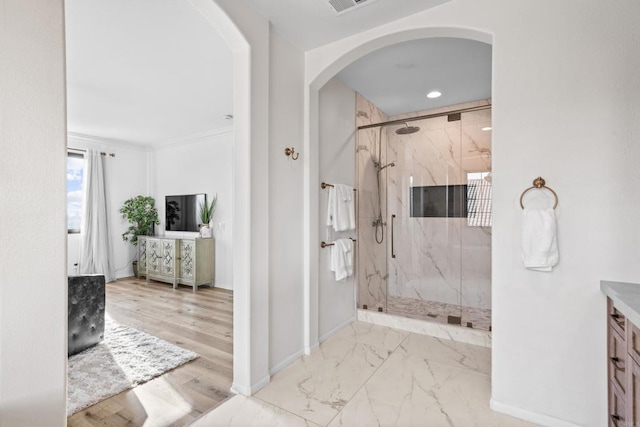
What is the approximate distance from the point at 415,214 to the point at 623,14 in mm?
2531

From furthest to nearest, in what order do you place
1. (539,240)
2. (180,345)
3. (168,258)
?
1. (168,258)
2. (180,345)
3. (539,240)

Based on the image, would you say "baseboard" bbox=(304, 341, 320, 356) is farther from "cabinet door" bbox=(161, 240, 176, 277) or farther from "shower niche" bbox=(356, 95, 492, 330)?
"cabinet door" bbox=(161, 240, 176, 277)

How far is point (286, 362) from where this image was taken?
8.07 feet

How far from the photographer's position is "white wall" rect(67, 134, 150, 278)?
219 inches

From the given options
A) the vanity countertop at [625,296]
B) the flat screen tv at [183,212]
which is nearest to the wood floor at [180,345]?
the flat screen tv at [183,212]

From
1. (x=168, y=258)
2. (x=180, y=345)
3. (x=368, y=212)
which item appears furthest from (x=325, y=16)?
(x=168, y=258)

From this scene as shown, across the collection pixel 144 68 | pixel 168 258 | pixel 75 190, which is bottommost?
pixel 168 258

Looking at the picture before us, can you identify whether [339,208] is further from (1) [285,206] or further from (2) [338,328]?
(2) [338,328]

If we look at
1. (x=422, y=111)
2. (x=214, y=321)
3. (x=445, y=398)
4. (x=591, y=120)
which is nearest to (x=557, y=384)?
(x=445, y=398)

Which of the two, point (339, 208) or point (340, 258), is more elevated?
point (339, 208)

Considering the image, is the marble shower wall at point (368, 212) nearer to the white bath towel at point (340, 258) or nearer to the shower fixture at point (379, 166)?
the shower fixture at point (379, 166)

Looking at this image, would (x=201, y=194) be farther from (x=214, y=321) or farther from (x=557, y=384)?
(x=557, y=384)

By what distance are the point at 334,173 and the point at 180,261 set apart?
338 cm

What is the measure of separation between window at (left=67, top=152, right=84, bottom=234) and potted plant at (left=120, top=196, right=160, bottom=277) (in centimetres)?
64
